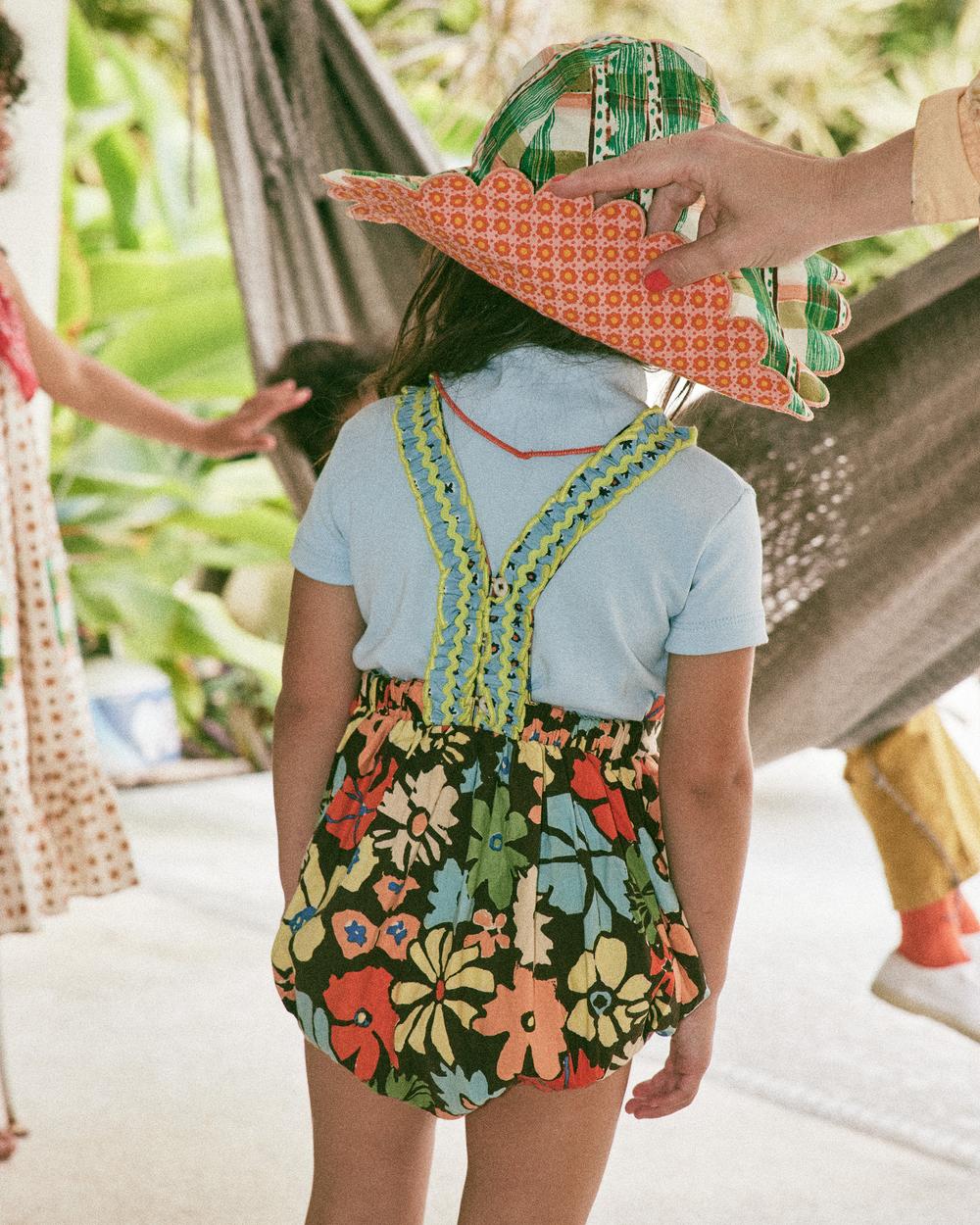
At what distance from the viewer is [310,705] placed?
87 cm

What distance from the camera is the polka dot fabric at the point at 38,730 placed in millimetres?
1466

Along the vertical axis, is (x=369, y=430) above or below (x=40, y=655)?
above

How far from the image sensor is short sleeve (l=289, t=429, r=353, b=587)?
0.83m

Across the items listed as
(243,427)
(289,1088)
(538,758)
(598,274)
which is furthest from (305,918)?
(243,427)

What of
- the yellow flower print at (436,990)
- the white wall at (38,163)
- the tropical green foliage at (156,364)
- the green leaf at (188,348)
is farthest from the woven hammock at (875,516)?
the green leaf at (188,348)

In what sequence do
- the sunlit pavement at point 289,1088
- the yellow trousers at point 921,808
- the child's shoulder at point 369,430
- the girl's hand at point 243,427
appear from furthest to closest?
the girl's hand at point 243,427 → the yellow trousers at point 921,808 → the sunlit pavement at point 289,1088 → the child's shoulder at point 369,430

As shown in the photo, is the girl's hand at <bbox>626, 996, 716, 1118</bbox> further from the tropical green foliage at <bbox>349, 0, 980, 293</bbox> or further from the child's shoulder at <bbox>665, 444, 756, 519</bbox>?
the tropical green foliage at <bbox>349, 0, 980, 293</bbox>

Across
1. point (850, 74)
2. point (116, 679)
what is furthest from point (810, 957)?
point (850, 74)

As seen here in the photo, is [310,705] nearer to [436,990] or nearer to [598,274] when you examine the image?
[436,990]

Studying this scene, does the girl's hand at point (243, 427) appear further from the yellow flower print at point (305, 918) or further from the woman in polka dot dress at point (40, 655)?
the yellow flower print at point (305, 918)

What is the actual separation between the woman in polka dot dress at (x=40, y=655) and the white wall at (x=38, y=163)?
0.71m

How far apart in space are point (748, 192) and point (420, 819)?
0.39m

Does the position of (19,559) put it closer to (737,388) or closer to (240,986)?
(240,986)

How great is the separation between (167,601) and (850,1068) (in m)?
2.11
